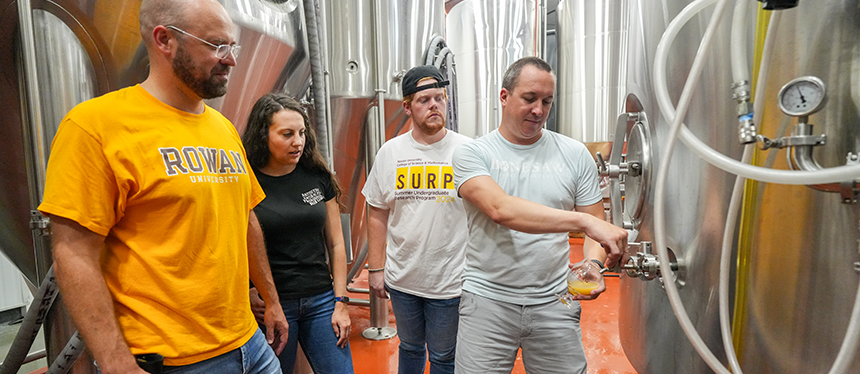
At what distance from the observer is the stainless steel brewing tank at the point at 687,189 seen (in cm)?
98

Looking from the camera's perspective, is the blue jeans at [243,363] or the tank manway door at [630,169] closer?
the blue jeans at [243,363]

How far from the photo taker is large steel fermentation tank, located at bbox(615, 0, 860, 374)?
75 centimetres

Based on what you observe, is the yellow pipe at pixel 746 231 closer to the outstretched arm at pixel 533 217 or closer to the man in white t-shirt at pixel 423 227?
the outstretched arm at pixel 533 217

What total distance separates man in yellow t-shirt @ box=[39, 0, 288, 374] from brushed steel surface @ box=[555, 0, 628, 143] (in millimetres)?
4875

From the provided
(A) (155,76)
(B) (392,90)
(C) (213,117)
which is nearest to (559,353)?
(C) (213,117)

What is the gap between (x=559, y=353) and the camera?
1348 mm

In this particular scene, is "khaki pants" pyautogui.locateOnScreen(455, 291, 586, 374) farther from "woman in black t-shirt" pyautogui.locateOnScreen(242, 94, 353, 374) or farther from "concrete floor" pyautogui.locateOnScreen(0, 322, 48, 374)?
"concrete floor" pyautogui.locateOnScreen(0, 322, 48, 374)

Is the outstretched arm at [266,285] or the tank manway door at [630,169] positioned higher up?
the tank manway door at [630,169]

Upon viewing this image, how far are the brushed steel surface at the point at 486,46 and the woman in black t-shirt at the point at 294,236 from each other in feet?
13.8

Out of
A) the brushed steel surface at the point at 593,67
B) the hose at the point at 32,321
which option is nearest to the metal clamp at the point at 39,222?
the hose at the point at 32,321

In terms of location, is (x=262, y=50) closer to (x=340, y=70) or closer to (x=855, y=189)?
(x=340, y=70)

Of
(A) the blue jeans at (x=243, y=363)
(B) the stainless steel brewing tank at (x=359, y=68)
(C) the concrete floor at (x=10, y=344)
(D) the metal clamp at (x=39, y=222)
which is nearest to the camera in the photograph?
(A) the blue jeans at (x=243, y=363)

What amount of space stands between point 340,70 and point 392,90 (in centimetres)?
38

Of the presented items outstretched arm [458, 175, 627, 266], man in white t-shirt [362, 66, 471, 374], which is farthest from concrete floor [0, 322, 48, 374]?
outstretched arm [458, 175, 627, 266]
